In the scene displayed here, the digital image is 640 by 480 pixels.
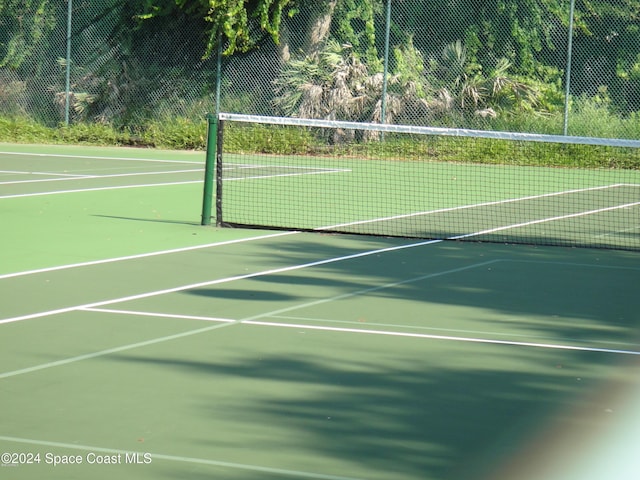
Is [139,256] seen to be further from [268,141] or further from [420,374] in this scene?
[268,141]

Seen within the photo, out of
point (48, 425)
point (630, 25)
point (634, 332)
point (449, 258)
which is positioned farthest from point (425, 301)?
point (630, 25)

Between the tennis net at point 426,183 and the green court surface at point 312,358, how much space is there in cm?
123

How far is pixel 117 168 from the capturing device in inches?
757

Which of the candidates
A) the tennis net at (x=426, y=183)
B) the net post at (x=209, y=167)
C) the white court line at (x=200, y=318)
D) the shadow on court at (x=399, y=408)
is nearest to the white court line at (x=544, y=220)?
the tennis net at (x=426, y=183)

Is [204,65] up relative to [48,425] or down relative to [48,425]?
up

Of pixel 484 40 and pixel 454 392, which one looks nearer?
pixel 454 392

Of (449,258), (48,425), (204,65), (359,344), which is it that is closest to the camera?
(48,425)

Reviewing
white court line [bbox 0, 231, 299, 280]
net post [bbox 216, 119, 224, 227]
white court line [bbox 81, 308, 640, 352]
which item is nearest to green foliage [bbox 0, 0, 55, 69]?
net post [bbox 216, 119, 224, 227]

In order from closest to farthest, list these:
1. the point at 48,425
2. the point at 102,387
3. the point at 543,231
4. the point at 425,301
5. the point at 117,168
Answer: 1. the point at 48,425
2. the point at 102,387
3. the point at 425,301
4. the point at 543,231
5. the point at 117,168

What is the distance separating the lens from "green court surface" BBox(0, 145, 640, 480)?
4.64m

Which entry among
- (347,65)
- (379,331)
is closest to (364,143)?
(347,65)

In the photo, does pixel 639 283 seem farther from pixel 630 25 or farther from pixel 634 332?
pixel 630 25

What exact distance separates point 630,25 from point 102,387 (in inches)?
912

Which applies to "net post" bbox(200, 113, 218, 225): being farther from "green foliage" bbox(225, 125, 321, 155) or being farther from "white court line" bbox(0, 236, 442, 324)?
"green foliage" bbox(225, 125, 321, 155)
